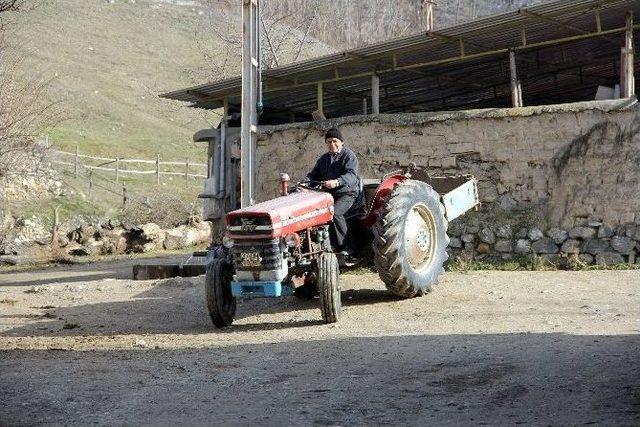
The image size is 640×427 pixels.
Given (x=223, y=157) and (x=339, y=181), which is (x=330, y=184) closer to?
(x=339, y=181)

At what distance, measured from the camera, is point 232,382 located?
604 cm

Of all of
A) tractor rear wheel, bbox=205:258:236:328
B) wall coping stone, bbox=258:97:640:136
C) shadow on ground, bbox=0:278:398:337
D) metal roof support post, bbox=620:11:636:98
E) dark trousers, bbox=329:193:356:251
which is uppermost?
metal roof support post, bbox=620:11:636:98

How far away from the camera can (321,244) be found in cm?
887

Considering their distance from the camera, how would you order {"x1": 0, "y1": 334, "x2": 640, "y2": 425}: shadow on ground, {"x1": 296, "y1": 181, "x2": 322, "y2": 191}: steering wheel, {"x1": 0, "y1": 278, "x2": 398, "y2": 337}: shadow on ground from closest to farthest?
{"x1": 0, "y1": 334, "x2": 640, "y2": 425}: shadow on ground, {"x1": 0, "y1": 278, "x2": 398, "y2": 337}: shadow on ground, {"x1": 296, "y1": 181, "x2": 322, "y2": 191}: steering wheel

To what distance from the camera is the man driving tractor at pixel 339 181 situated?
9.12m

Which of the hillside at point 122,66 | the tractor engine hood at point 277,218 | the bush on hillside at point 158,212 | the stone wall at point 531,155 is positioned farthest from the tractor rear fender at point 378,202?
the hillside at point 122,66

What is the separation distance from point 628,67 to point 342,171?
225 inches

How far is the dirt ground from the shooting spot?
507 cm

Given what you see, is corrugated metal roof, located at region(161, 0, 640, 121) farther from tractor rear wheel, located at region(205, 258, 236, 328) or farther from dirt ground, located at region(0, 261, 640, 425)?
tractor rear wheel, located at region(205, 258, 236, 328)

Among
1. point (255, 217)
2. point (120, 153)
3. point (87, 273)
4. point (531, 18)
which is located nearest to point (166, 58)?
point (120, 153)

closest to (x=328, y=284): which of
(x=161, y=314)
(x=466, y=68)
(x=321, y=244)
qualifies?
(x=321, y=244)

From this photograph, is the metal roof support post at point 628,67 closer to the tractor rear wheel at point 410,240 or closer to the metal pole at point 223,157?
the tractor rear wheel at point 410,240

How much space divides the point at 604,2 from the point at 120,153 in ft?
104

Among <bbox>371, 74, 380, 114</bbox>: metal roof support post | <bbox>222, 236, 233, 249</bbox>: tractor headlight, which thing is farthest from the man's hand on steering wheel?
<bbox>371, 74, 380, 114</bbox>: metal roof support post
